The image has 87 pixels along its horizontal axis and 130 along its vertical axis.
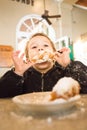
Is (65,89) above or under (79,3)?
under

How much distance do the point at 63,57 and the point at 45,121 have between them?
806 millimetres

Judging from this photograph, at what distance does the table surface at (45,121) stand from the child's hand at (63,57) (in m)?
0.68

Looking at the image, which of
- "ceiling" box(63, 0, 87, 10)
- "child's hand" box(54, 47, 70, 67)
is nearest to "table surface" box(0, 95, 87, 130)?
"child's hand" box(54, 47, 70, 67)

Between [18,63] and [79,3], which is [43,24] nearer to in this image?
[79,3]

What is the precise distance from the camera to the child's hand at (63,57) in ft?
3.95

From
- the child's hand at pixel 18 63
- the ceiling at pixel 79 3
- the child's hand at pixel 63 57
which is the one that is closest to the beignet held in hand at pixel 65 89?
the child's hand at pixel 18 63

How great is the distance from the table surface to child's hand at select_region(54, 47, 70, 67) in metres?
0.68

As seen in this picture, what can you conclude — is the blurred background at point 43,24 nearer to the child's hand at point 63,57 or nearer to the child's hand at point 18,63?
the child's hand at point 63,57

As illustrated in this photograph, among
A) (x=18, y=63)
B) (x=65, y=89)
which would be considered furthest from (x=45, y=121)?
(x=18, y=63)

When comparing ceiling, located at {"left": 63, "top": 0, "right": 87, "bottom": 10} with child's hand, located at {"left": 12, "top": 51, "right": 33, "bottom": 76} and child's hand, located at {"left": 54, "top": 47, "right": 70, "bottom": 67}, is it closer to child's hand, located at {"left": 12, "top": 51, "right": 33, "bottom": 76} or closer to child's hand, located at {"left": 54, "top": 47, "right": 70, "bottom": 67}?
child's hand, located at {"left": 54, "top": 47, "right": 70, "bottom": 67}

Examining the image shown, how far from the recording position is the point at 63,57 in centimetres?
122

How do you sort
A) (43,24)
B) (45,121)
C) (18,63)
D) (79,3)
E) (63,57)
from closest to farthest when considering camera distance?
1. (45,121)
2. (18,63)
3. (63,57)
4. (43,24)
5. (79,3)

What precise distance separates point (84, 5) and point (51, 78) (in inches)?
143

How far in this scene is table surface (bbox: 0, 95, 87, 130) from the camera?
15.7 inches
